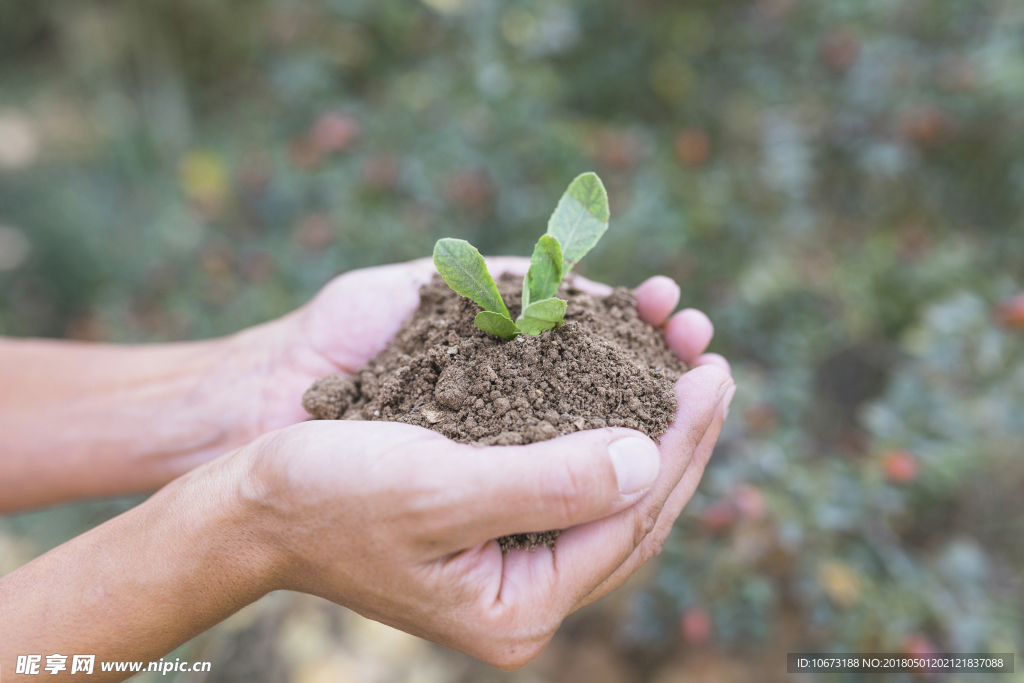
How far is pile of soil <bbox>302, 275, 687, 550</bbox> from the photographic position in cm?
114

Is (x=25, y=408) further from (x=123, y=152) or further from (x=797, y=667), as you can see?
(x=123, y=152)

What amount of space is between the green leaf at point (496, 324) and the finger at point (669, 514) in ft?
1.47

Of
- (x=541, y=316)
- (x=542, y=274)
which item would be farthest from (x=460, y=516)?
(x=542, y=274)

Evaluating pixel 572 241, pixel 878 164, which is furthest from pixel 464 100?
pixel 878 164

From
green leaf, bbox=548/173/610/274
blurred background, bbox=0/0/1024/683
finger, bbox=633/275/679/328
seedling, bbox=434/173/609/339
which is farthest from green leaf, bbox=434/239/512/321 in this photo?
blurred background, bbox=0/0/1024/683

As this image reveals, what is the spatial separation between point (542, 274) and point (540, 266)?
0.06ft

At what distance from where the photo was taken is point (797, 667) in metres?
1.98

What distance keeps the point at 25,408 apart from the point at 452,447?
1424 millimetres

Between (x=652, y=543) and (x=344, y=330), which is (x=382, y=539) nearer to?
(x=652, y=543)

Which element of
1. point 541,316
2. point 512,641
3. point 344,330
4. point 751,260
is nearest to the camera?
point 512,641

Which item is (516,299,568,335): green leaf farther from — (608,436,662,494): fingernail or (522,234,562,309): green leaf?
(608,436,662,494): fingernail

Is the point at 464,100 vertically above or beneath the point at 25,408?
above

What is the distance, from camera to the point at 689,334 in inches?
57.9

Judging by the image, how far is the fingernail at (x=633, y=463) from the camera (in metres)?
0.99
